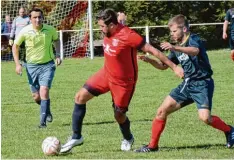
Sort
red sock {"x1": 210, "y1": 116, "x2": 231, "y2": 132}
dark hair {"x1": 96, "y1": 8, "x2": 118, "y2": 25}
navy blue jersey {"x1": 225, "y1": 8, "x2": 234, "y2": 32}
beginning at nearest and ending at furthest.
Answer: dark hair {"x1": 96, "y1": 8, "x2": 118, "y2": 25} → red sock {"x1": 210, "y1": 116, "x2": 231, "y2": 132} → navy blue jersey {"x1": 225, "y1": 8, "x2": 234, "y2": 32}

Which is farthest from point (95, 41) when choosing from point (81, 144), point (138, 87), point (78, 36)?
point (81, 144)

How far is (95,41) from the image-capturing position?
95.2 ft

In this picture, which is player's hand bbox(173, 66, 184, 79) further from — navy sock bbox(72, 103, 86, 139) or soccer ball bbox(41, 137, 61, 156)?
soccer ball bbox(41, 137, 61, 156)

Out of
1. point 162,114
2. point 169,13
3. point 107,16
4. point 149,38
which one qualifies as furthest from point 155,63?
point 169,13

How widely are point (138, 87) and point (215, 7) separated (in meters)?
16.3

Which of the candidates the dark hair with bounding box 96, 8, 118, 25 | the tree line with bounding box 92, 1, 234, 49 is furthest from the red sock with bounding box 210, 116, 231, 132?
the tree line with bounding box 92, 1, 234, 49

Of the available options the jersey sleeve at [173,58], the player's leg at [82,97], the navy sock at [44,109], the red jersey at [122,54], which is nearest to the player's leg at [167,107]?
the jersey sleeve at [173,58]

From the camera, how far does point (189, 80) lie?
8.38m

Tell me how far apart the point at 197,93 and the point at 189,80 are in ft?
0.63

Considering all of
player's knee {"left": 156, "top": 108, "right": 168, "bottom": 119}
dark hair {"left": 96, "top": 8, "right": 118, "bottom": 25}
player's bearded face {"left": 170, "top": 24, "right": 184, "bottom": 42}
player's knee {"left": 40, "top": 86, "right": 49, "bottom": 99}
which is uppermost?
dark hair {"left": 96, "top": 8, "right": 118, "bottom": 25}

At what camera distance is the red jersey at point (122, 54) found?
8.06 m

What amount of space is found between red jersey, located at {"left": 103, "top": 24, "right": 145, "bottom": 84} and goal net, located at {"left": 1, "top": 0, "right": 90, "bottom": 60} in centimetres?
1790

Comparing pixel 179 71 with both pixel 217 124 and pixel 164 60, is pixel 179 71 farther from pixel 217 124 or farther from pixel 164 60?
pixel 217 124

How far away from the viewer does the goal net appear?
26.7 m
